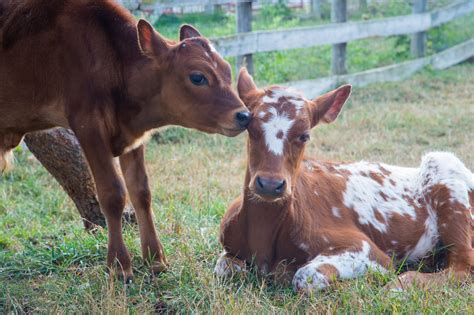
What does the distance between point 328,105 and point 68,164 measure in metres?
2.26

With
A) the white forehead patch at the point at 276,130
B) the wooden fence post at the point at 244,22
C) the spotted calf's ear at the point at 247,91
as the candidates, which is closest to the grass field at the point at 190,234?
the white forehead patch at the point at 276,130

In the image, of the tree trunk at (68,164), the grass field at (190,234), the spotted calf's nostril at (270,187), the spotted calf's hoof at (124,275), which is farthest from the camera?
the tree trunk at (68,164)

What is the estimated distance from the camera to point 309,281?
4.84m

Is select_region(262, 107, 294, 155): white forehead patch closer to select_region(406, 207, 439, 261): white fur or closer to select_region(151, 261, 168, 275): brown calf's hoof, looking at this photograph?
select_region(151, 261, 168, 275): brown calf's hoof

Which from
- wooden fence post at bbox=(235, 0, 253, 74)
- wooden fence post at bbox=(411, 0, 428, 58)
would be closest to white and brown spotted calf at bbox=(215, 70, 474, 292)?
wooden fence post at bbox=(235, 0, 253, 74)

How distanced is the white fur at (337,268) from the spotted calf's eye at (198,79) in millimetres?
1365

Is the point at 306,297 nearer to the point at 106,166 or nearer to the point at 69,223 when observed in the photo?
the point at 106,166

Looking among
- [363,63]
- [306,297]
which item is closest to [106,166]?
[306,297]

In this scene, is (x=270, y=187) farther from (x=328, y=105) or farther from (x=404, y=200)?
(x=404, y=200)

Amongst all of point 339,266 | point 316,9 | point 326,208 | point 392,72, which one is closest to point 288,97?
point 326,208

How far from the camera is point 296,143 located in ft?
16.5

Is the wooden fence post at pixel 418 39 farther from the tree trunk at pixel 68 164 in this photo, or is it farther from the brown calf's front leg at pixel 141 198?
the brown calf's front leg at pixel 141 198

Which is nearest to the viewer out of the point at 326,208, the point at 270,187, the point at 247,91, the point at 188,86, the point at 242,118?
the point at 270,187

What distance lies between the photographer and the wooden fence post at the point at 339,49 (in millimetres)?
13102
